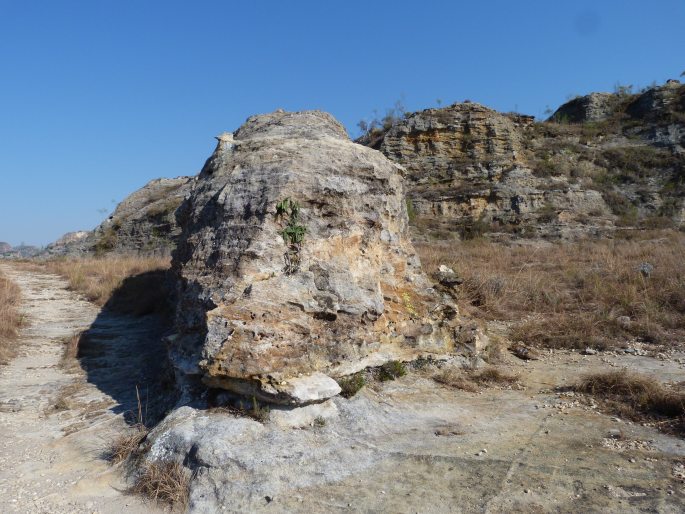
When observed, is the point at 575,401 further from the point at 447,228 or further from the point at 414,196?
the point at 414,196

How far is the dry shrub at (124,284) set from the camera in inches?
327

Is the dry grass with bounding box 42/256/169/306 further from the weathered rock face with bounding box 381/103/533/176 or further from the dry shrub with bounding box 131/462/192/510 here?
the weathered rock face with bounding box 381/103/533/176

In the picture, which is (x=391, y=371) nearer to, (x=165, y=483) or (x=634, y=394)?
(x=634, y=394)

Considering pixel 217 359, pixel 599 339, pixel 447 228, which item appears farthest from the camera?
pixel 447 228

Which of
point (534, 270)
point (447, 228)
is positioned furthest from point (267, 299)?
point (447, 228)

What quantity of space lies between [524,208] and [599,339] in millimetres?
12115

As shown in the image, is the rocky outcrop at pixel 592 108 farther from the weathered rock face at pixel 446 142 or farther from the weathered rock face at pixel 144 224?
the weathered rock face at pixel 144 224

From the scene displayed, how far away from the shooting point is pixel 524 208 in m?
17.4

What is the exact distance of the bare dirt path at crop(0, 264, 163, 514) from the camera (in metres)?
2.99

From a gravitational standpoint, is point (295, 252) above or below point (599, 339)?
above

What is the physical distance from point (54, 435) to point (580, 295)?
7258 millimetres

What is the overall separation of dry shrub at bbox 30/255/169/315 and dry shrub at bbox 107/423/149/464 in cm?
434

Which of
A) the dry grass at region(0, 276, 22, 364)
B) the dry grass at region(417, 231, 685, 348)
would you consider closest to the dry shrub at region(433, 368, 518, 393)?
the dry grass at region(417, 231, 685, 348)

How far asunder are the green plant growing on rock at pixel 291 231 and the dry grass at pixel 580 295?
10.3 ft
